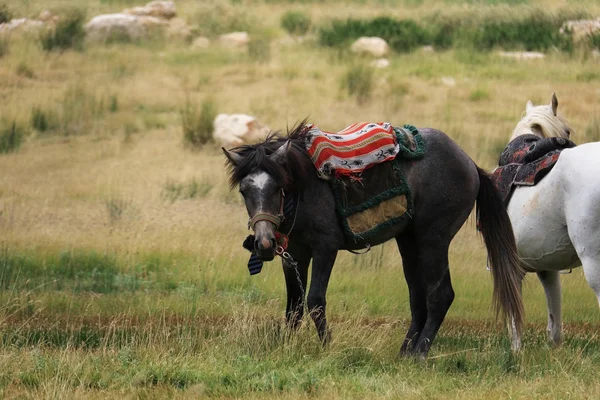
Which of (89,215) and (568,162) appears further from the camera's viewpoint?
(89,215)

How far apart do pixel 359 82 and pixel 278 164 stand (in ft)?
48.4

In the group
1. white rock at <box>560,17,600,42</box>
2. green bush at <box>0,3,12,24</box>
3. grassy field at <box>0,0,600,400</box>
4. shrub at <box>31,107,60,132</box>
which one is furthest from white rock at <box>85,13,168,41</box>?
white rock at <box>560,17,600,42</box>

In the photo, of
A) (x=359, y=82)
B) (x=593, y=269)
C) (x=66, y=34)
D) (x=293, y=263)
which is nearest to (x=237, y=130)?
(x=359, y=82)

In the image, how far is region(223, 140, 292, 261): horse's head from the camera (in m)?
6.78

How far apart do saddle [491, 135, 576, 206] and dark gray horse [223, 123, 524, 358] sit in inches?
14.5

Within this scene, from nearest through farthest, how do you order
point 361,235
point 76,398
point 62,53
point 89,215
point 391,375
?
point 76,398, point 391,375, point 361,235, point 89,215, point 62,53

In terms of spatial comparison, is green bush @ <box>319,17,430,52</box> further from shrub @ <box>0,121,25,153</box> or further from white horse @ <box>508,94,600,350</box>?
white horse @ <box>508,94,600,350</box>

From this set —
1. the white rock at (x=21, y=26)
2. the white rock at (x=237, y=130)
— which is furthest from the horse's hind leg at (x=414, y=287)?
the white rock at (x=21, y=26)

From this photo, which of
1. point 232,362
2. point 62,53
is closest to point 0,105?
point 62,53

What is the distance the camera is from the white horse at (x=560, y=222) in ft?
23.6

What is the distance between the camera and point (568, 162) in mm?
7469

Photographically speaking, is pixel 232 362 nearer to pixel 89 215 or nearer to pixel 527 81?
pixel 89 215

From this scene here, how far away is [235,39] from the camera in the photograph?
26297 mm

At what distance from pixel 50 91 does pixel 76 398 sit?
52.3ft
